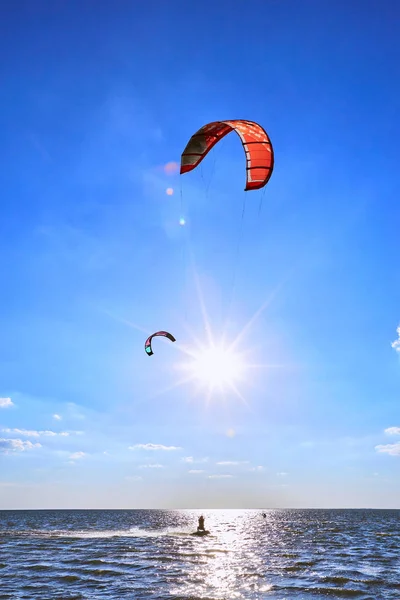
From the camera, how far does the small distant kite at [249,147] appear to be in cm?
1232

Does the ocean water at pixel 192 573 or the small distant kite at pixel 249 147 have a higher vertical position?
the small distant kite at pixel 249 147

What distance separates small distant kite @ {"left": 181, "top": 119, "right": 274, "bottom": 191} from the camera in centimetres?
1232

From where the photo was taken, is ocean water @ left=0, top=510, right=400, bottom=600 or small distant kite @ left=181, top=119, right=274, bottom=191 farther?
ocean water @ left=0, top=510, right=400, bottom=600

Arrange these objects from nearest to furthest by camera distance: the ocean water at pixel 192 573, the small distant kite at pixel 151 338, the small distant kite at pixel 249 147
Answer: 1. the small distant kite at pixel 249 147
2. the ocean water at pixel 192 573
3. the small distant kite at pixel 151 338

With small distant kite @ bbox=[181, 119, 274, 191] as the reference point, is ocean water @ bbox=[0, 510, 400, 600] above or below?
below

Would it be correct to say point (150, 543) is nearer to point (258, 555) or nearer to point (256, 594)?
point (258, 555)

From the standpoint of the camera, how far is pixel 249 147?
1291cm

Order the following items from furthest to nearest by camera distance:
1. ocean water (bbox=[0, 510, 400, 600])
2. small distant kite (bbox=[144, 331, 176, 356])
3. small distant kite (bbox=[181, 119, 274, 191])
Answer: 1. small distant kite (bbox=[144, 331, 176, 356])
2. ocean water (bbox=[0, 510, 400, 600])
3. small distant kite (bbox=[181, 119, 274, 191])

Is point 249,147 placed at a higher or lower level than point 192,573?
higher

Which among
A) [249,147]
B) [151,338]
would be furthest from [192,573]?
[249,147]

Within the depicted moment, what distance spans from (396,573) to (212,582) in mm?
8021

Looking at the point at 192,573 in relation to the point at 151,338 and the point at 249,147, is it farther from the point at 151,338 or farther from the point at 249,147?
the point at 249,147

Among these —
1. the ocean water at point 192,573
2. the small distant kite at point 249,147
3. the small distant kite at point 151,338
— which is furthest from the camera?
the small distant kite at point 151,338

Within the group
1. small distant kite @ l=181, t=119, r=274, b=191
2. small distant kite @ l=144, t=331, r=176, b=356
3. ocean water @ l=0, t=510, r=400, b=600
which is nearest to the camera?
small distant kite @ l=181, t=119, r=274, b=191
